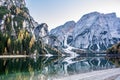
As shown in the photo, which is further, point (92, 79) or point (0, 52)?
point (0, 52)

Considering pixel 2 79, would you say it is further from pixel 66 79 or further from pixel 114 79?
pixel 114 79

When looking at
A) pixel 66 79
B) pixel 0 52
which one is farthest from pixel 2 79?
pixel 0 52

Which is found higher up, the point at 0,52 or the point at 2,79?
the point at 0,52

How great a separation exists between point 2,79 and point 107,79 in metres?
17.2

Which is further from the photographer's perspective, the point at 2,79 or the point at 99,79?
A: the point at 2,79

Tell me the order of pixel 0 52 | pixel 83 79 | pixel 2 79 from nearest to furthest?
pixel 83 79, pixel 2 79, pixel 0 52

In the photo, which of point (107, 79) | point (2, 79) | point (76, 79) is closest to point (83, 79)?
point (76, 79)

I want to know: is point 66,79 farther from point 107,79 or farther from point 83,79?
point 107,79

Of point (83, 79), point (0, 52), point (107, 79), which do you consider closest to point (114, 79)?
point (107, 79)

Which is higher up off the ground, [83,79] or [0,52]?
[0,52]

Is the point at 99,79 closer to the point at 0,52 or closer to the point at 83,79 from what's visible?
the point at 83,79

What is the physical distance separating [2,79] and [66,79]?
1447 cm

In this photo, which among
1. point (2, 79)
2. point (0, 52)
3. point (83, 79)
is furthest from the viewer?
point (0, 52)

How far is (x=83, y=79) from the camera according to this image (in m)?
31.1
